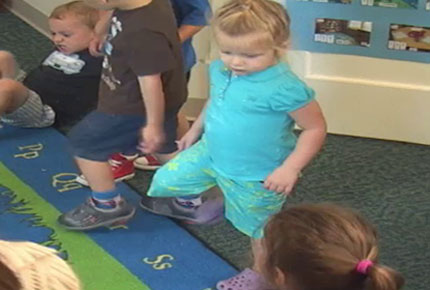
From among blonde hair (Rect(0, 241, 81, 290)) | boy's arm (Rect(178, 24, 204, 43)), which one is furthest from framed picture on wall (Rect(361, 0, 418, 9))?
blonde hair (Rect(0, 241, 81, 290))

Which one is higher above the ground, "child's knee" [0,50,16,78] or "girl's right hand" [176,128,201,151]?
"girl's right hand" [176,128,201,151]

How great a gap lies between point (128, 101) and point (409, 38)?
85cm

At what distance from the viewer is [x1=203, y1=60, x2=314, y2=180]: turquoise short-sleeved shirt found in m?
1.57

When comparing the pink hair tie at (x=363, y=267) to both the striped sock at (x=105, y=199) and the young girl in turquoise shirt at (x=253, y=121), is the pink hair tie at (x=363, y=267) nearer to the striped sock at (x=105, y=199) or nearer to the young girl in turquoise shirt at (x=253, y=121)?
the young girl in turquoise shirt at (x=253, y=121)

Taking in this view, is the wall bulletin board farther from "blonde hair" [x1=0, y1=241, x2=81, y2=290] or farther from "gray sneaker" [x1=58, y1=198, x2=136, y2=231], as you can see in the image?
"blonde hair" [x1=0, y1=241, x2=81, y2=290]

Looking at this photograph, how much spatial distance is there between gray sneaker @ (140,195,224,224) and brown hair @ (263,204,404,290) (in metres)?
0.80

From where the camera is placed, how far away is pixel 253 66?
156cm

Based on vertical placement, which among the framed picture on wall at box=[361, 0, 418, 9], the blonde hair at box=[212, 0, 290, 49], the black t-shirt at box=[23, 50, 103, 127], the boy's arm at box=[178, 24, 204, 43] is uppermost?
the blonde hair at box=[212, 0, 290, 49]

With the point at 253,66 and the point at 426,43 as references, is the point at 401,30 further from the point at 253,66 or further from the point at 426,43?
the point at 253,66

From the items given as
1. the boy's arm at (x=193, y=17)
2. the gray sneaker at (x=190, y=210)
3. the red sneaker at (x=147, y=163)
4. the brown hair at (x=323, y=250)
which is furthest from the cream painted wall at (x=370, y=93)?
the brown hair at (x=323, y=250)

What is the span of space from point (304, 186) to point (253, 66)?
2.11 feet

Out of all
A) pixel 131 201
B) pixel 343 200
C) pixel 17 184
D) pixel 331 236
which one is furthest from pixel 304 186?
pixel 331 236

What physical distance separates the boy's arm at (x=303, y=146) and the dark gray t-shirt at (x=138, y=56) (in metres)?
0.34

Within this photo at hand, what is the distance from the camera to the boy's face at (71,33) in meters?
2.34
